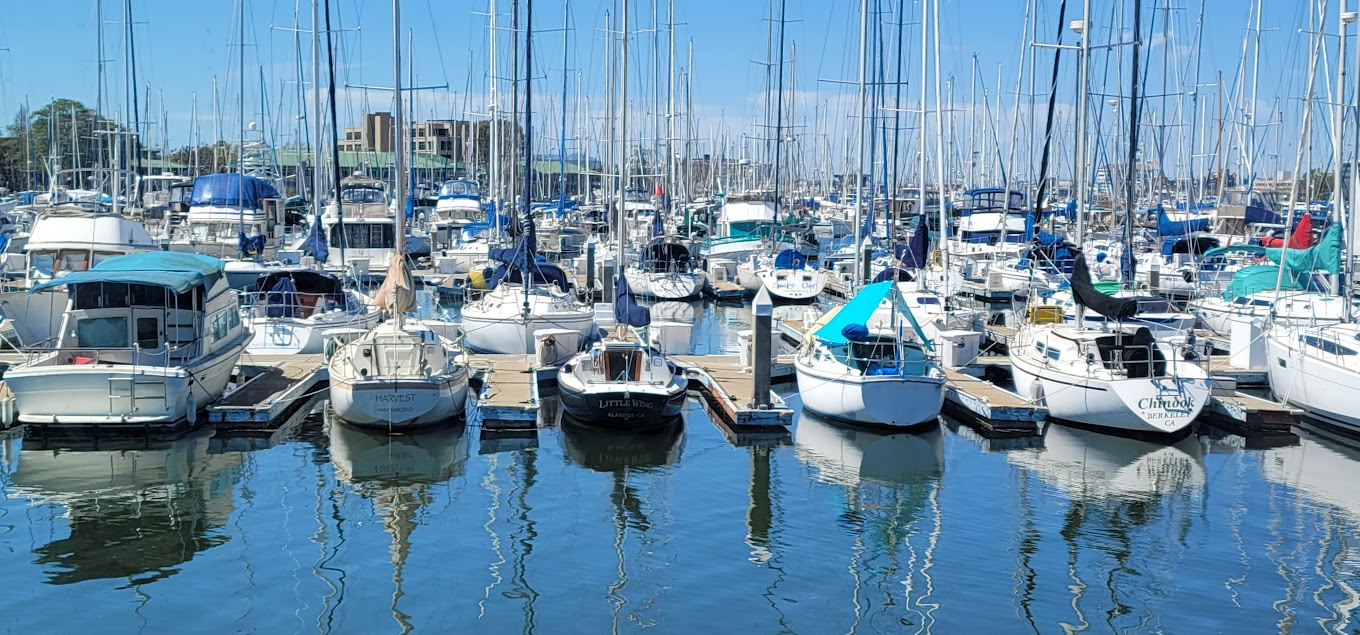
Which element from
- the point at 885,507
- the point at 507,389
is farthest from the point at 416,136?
the point at 885,507

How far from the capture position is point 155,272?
22609 millimetres

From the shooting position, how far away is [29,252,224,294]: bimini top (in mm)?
21828

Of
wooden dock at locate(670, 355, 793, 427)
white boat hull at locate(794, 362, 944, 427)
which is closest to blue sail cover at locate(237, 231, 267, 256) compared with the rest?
wooden dock at locate(670, 355, 793, 427)

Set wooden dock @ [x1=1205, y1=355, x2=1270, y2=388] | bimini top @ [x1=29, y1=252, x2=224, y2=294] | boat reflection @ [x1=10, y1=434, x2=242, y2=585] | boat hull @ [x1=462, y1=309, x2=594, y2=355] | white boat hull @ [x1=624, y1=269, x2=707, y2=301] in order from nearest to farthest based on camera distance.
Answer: boat reflection @ [x1=10, y1=434, x2=242, y2=585], bimini top @ [x1=29, y1=252, x2=224, y2=294], wooden dock @ [x1=1205, y1=355, x2=1270, y2=388], boat hull @ [x1=462, y1=309, x2=594, y2=355], white boat hull @ [x1=624, y1=269, x2=707, y2=301]

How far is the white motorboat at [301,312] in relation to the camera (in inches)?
1131

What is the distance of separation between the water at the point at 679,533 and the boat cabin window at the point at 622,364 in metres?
1.17

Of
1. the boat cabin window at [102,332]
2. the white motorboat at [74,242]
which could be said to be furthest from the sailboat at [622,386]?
the white motorboat at [74,242]

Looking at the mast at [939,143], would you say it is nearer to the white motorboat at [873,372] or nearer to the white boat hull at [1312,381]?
the white boat hull at [1312,381]

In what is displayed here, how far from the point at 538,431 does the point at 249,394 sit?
5.47 meters

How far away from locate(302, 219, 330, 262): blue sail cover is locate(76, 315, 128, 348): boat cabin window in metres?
16.1

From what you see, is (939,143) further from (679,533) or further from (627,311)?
(679,533)

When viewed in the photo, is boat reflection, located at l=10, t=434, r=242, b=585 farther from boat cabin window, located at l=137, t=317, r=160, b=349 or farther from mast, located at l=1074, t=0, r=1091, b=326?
mast, located at l=1074, t=0, r=1091, b=326

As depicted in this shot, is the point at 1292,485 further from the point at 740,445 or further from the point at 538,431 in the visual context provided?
the point at 538,431

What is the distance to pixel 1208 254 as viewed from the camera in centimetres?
3891
